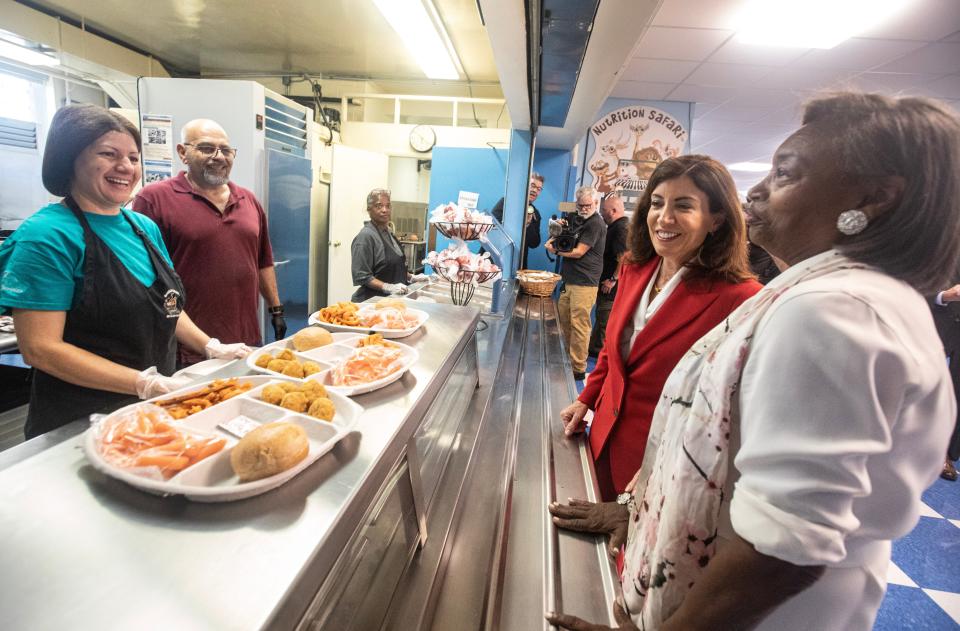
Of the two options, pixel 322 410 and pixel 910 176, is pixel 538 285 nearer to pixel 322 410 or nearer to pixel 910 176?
pixel 322 410

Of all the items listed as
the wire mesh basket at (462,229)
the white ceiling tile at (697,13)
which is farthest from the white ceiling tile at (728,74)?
the wire mesh basket at (462,229)

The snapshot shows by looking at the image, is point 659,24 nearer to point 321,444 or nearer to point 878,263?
point 878,263

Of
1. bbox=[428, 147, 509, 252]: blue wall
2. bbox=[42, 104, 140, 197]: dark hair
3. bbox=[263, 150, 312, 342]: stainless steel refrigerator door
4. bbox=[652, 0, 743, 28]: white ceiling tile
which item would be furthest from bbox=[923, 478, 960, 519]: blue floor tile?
bbox=[263, 150, 312, 342]: stainless steel refrigerator door

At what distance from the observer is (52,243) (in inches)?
52.4

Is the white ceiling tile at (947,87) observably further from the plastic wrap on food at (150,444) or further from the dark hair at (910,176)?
the plastic wrap on food at (150,444)

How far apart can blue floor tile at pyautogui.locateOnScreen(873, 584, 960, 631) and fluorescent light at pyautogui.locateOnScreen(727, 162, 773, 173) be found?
29.8 ft

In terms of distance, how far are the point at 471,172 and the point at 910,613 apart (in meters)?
5.22

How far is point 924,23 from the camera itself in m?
3.43

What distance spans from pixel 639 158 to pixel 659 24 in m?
2.34

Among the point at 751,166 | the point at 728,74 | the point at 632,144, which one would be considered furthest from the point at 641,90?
the point at 751,166

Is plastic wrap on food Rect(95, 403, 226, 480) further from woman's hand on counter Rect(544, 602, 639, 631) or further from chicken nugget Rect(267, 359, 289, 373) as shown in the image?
woman's hand on counter Rect(544, 602, 639, 631)

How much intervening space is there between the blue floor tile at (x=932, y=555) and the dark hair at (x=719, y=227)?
95.7 inches

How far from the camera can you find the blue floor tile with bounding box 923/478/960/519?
10.3ft

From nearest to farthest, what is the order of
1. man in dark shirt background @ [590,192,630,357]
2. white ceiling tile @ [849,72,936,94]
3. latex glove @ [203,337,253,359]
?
latex glove @ [203,337,253,359] → white ceiling tile @ [849,72,936,94] → man in dark shirt background @ [590,192,630,357]
